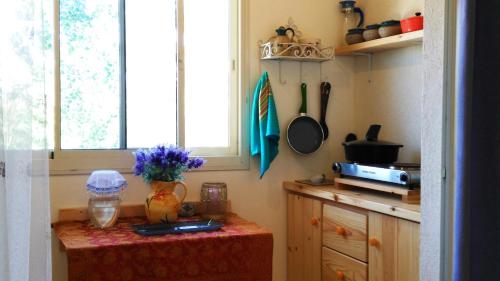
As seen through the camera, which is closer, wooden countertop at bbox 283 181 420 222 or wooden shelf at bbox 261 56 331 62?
wooden countertop at bbox 283 181 420 222

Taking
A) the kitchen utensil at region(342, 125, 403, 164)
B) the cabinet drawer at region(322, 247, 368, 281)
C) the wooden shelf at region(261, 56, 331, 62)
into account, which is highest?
the wooden shelf at region(261, 56, 331, 62)

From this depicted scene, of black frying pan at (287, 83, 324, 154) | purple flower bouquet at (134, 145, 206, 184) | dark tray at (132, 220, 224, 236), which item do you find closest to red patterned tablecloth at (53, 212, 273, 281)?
dark tray at (132, 220, 224, 236)

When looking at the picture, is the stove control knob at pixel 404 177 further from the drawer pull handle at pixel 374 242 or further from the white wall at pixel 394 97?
the white wall at pixel 394 97

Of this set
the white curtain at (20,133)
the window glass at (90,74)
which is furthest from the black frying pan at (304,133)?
the white curtain at (20,133)

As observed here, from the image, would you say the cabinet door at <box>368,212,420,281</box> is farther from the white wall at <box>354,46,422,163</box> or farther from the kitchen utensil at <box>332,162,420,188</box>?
the white wall at <box>354,46,422,163</box>

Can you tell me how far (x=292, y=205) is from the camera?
3.00m

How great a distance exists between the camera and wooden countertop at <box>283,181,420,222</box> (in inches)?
84.5

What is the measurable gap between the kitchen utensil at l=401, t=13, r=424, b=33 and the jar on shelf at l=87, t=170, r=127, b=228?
153cm

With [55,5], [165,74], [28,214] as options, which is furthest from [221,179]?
[28,214]

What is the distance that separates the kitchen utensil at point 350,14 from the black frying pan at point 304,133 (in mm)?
457

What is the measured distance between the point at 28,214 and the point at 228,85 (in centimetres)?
168

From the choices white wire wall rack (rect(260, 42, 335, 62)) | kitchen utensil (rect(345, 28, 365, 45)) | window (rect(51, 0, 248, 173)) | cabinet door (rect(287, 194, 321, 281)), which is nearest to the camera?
window (rect(51, 0, 248, 173))

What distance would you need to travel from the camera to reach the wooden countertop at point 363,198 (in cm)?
215

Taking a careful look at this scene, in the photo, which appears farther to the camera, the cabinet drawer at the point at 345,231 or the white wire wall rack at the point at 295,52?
the white wire wall rack at the point at 295,52
